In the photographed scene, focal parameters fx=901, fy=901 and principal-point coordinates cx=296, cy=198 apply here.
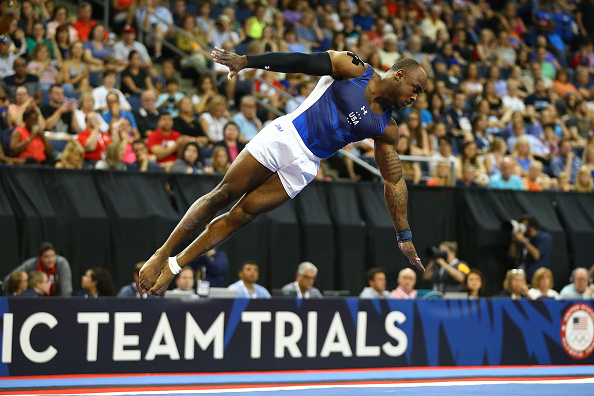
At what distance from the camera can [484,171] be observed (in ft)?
44.7

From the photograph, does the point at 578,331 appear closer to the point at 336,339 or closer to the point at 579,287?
the point at 579,287

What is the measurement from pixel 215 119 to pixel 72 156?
2.54m

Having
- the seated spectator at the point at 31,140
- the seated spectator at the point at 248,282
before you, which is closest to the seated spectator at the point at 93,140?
the seated spectator at the point at 31,140

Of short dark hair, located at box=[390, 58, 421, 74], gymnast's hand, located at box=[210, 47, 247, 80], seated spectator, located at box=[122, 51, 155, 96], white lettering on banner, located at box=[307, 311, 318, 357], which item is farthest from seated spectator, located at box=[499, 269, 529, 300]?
gymnast's hand, located at box=[210, 47, 247, 80]

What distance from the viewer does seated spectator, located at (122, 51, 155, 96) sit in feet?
40.8

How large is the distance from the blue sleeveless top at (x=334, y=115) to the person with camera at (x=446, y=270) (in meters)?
4.99

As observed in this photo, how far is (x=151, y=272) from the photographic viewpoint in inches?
256

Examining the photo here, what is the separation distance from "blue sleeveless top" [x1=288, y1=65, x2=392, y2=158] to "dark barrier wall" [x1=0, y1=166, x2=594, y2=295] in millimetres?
4560

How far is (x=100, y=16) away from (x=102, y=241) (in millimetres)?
4801

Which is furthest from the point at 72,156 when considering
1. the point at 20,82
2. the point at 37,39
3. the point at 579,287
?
the point at 579,287

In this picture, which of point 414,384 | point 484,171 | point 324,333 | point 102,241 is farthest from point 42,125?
point 484,171

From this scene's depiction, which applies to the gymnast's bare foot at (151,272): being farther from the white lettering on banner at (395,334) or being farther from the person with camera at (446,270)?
the person with camera at (446,270)

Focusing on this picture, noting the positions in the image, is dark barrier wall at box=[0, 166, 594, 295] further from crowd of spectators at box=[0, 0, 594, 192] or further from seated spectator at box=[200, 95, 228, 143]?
seated spectator at box=[200, 95, 228, 143]

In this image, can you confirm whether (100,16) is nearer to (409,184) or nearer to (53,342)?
(409,184)
